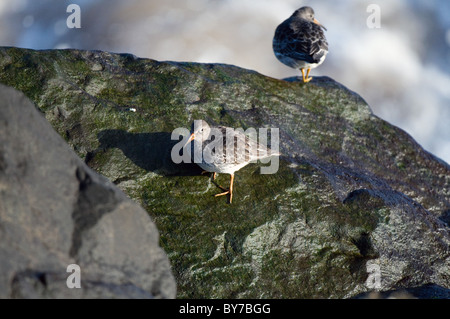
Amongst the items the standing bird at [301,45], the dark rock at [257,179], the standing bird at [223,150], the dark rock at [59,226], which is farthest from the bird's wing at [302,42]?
the dark rock at [59,226]

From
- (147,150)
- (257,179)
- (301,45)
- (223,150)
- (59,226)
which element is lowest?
(59,226)

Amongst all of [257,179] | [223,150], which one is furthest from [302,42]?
[223,150]

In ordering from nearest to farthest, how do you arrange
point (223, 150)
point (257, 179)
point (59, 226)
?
1. point (59, 226)
2. point (223, 150)
3. point (257, 179)

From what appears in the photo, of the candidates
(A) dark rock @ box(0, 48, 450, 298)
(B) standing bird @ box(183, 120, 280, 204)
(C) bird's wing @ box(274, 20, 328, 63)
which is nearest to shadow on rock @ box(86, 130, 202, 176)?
(A) dark rock @ box(0, 48, 450, 298)

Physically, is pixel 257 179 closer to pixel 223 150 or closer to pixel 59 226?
pixel 223 150

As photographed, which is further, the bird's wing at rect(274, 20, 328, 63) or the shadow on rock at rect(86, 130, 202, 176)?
the bird's wing at rect(274, 20, 328, 63)

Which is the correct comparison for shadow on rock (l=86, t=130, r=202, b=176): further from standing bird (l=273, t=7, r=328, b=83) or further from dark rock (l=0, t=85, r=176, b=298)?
standing bird (l=273, t=7, r=328, b=83)

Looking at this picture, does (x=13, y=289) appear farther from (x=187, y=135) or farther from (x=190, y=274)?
(x=187, y=135)
